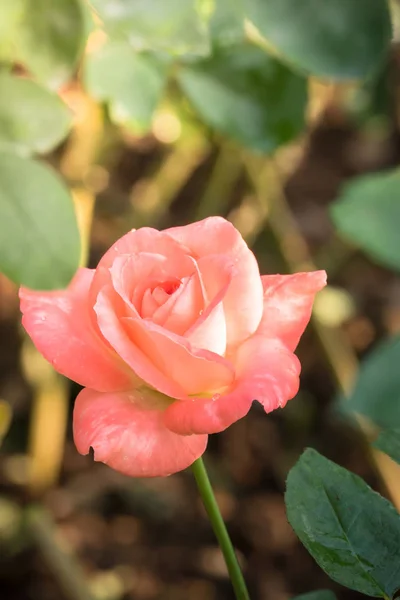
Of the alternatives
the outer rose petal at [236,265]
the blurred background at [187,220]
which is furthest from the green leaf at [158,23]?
the outer rose petal at [236,265]

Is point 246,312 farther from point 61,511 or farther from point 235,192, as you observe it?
point 235,192

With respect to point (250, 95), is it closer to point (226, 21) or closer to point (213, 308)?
point (226, 21)

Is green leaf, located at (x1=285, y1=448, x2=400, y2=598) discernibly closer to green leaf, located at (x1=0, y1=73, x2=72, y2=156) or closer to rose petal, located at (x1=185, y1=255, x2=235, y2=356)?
rose petal, located at (x1=185, y1=255, x2=235, y2=356)

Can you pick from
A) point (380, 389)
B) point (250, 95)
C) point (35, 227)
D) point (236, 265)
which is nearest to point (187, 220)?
point (250, 95)

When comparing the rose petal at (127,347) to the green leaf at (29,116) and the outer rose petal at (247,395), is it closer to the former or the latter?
the outer rose petal at (247,395)

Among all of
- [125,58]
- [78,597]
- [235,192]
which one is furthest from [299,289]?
[235,192]
